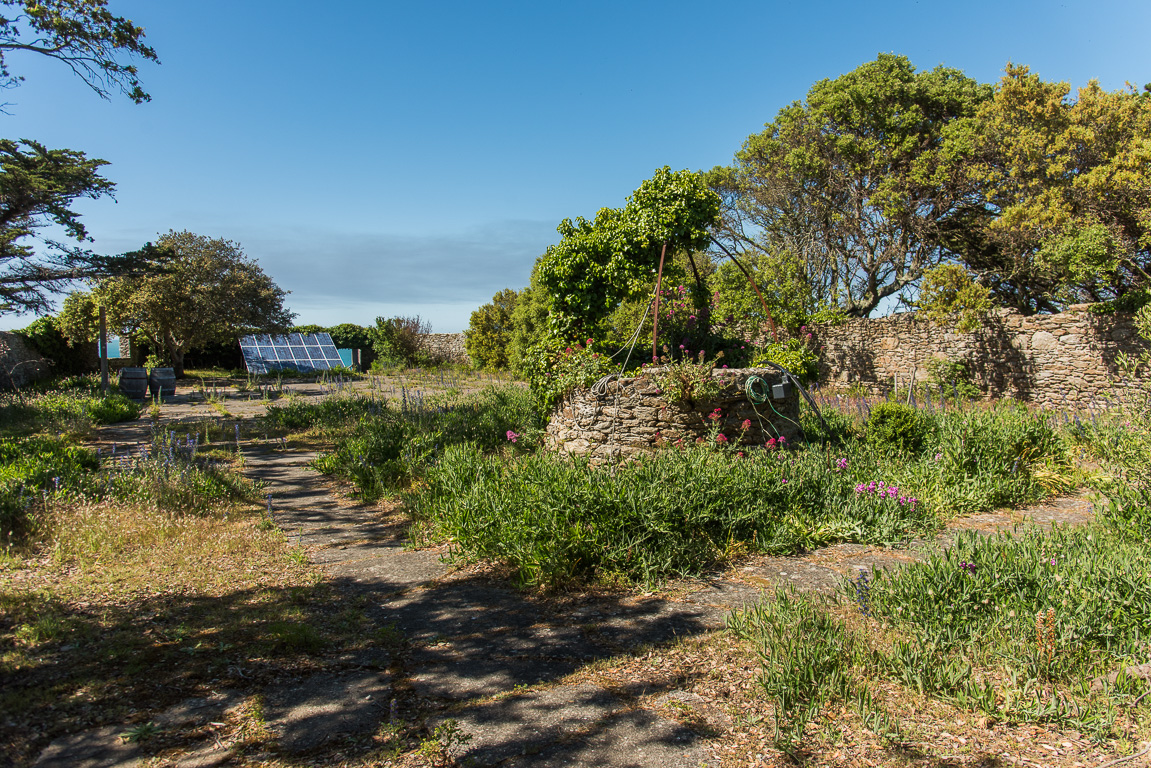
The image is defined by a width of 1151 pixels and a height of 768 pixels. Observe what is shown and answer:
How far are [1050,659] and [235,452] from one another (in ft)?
29.0

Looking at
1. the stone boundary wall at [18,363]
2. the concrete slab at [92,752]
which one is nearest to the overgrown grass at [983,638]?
the concrete slab at [92,752]

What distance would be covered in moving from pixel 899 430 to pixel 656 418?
10.2 ft

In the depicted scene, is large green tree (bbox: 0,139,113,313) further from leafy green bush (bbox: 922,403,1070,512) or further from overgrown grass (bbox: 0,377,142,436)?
leafy green bush (bbox: 922,403,1070,512)

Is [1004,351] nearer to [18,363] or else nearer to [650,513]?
[650,513]

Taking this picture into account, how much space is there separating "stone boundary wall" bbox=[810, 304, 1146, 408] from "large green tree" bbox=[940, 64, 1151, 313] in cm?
120

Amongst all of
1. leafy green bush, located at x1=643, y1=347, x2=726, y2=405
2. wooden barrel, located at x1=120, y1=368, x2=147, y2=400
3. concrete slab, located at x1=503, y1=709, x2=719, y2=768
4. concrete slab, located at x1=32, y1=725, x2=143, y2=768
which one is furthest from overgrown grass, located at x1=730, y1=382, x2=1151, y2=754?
wooden barrel, located at x1=120, y1=368, x2=147, y2=400

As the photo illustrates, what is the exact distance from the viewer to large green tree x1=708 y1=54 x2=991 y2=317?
16609mm

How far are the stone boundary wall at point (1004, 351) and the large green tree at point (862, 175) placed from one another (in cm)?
255

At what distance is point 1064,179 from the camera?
13.3 meters

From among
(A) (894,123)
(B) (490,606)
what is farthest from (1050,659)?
(A) (894,123)

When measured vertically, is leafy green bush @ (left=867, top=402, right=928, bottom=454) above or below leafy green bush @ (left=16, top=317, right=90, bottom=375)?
below

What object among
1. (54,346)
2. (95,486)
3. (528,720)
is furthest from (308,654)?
(54,346)

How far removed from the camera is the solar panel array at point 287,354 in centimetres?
2164

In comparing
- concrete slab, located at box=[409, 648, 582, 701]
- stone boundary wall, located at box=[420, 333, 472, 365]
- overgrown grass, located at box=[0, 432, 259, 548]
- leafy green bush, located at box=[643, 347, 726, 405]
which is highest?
stone boundary wall, located at box=[420, 333, 472, 365]
